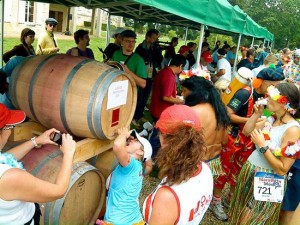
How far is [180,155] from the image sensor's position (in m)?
1.65

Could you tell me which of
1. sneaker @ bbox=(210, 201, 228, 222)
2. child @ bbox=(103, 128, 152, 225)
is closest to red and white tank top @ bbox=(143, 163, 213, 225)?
child @ bbox=(103, 128, 152, 225)

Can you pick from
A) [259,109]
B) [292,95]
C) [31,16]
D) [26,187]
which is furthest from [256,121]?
[31,16]

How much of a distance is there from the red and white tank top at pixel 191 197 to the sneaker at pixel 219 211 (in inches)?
90.1

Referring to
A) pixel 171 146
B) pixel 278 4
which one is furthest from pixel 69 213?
pixel 278 4

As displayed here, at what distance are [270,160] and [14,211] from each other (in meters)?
2.09

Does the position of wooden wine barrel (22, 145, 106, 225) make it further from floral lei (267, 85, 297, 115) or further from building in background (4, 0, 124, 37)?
building in background (4, 0, 124, 37)

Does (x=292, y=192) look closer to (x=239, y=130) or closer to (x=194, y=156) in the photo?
(x=239, y=130)

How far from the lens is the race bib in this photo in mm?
2959

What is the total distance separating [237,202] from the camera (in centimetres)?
336

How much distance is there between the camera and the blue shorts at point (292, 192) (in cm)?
312

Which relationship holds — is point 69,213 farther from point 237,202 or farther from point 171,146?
point 237,202

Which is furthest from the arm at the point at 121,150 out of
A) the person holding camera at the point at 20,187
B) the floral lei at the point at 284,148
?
the floral lei at the point at 284,148

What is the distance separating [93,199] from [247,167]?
1.56 m

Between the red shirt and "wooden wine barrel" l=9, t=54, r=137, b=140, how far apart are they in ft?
6.22
